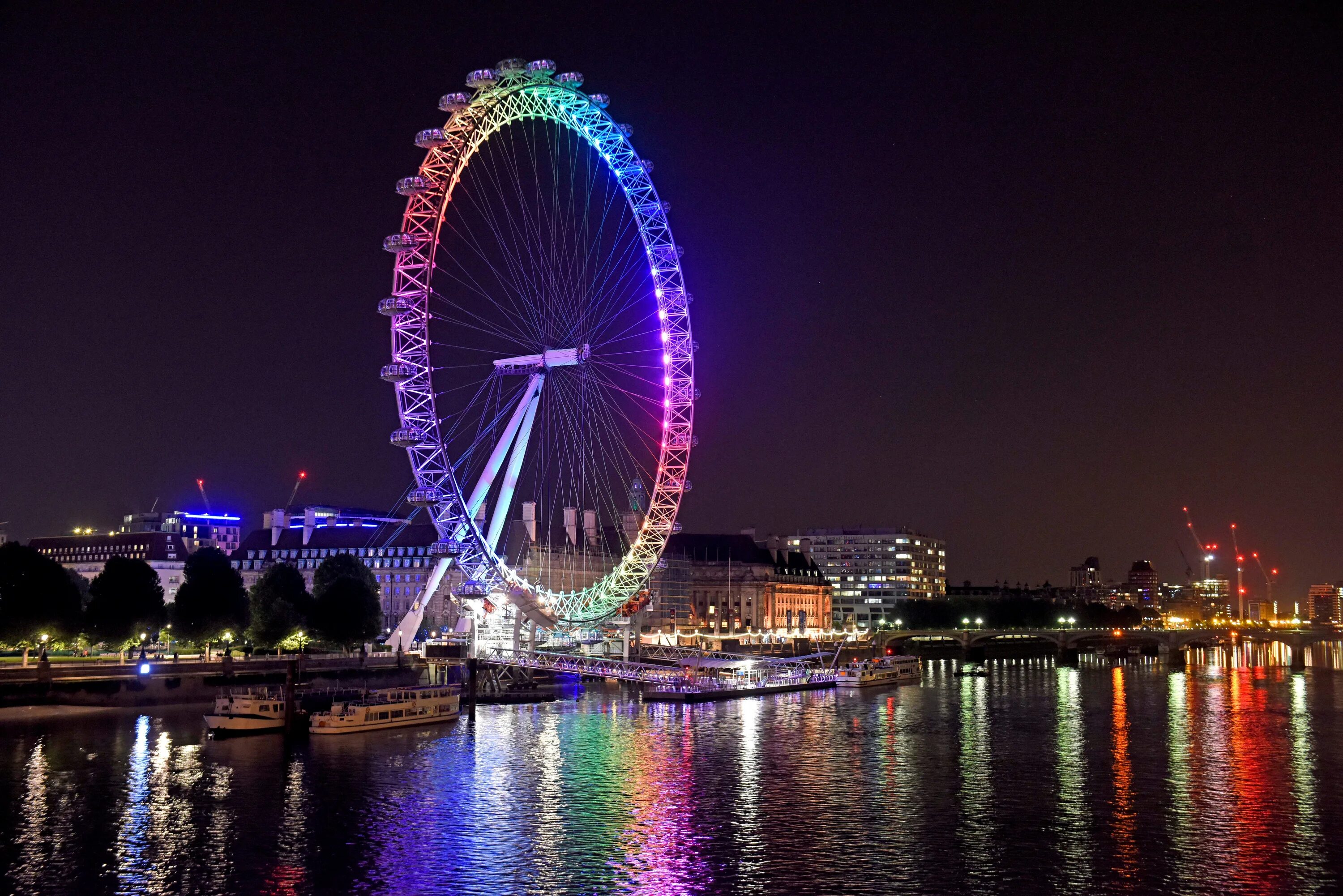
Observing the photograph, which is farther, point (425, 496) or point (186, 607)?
point (186, 607)

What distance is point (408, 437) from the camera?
57.2 metres

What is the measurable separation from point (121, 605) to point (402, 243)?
31.1 meters

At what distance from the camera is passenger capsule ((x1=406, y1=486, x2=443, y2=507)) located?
58.6 m

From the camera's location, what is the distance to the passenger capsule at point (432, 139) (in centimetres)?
5669

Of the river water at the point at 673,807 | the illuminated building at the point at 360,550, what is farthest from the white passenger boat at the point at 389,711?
Result: the illuminated building at the point at 360,550

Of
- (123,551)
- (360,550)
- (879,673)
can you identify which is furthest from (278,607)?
(123,551)

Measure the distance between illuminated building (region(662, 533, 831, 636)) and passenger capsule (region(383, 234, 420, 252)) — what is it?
98239mm

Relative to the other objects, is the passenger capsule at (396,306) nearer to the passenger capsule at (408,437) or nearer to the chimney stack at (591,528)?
the passenger capsule at (408,437)

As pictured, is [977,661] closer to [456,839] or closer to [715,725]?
[715,725]

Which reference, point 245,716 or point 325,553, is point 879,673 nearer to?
point 245,716

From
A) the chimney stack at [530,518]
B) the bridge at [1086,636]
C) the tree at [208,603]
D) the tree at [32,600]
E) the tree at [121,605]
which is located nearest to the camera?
the tree at [32,600]

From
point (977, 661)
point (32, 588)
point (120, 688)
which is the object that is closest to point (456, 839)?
point (120, 688)

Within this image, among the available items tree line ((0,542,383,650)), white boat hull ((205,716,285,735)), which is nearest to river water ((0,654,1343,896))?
white boat hull ((205,716,285,735))

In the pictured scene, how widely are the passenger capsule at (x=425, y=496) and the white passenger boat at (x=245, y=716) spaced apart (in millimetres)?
10501
